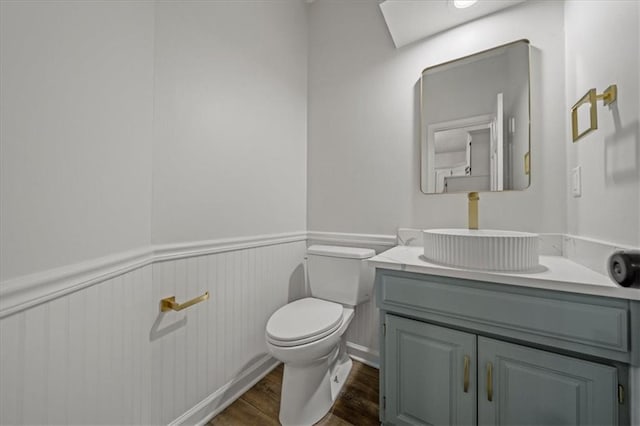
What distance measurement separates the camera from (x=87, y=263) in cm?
74

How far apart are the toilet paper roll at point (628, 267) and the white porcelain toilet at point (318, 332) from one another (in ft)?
3.33

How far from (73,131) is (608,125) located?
5.61ft

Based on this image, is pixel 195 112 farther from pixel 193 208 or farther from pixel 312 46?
pixel 312 46

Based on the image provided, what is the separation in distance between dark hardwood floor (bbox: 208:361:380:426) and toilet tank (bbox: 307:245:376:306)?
507mm

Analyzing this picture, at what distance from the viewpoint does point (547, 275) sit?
0.84m

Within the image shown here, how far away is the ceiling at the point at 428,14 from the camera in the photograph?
4.22 ft

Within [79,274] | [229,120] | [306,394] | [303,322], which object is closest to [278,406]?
[306,394]

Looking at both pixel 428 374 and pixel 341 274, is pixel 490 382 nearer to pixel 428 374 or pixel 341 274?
pixel 428 374

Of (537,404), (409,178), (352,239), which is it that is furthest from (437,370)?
(409,178)

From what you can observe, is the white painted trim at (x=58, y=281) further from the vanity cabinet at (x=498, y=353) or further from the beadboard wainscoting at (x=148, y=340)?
the vanity cabinet at (x=498, y=353)

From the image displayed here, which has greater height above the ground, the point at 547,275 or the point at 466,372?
the point at 547,275

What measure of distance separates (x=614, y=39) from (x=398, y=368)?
4.77ft

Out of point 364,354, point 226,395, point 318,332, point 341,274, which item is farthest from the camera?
point 364,354

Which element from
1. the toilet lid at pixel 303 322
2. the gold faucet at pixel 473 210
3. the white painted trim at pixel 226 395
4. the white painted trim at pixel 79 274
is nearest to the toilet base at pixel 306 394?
the toilet lid at pixel 303 322
